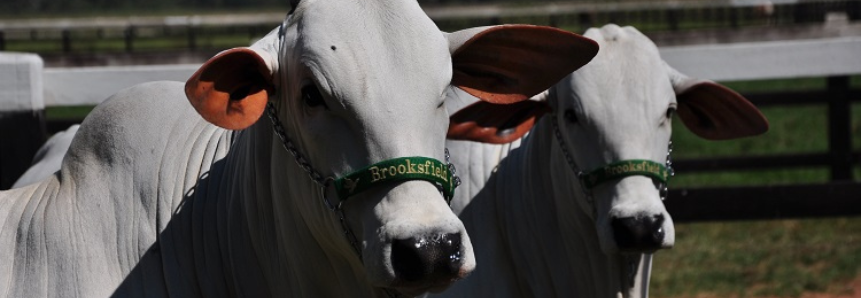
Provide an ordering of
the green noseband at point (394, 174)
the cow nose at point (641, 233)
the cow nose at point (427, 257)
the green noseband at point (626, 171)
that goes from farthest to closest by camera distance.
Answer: the green noseband at point (626, 171)
the cow nose at point (641, 233)
the green noseband at point (394, 174)
the cow nose at point (427, 257)

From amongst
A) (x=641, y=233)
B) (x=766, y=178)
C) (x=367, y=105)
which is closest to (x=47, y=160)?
(x=641, y=233)

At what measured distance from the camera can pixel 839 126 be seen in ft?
25.8

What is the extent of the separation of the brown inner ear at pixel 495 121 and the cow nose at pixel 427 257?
6.64 feet

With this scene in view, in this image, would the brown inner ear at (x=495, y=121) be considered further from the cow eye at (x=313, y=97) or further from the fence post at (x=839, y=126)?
the fence post at (x=839, y=126)

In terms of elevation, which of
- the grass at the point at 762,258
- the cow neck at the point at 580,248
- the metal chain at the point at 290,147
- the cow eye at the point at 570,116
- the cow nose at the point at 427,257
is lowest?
the grass at the point at 762,258

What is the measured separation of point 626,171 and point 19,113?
247 centimetres

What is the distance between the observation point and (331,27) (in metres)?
2.94

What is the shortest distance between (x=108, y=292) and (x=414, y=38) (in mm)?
982

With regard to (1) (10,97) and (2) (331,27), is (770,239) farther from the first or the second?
(2) (331,27)

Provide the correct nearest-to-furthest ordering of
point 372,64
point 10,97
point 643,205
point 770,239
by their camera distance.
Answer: point 372,64 → point 643,205 → point 10,97 → point 770,239

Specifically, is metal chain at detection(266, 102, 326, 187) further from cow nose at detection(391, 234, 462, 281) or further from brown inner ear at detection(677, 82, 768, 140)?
brown inner ear at detection(677, 82, 768, 140)

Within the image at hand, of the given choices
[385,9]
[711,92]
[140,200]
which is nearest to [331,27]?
[385,9]

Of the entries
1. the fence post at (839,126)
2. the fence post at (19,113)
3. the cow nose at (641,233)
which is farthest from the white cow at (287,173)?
the fence post at (839,126)

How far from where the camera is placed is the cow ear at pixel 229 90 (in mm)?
2959
